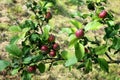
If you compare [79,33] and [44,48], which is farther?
[44,48]

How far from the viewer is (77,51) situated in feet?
7.66

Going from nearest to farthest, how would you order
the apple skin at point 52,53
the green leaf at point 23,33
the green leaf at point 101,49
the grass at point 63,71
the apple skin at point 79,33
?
1. the apple skin at point 79,33
2. the green leaf at point 101,49
3. the green leaf at point 23,33
4. the apple skin at point 52,53
5. the grass at point 63,71

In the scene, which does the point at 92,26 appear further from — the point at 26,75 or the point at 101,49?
the point at 26,75

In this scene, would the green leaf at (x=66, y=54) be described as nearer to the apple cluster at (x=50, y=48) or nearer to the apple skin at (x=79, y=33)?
the apple cluster at (x=50, y=48)

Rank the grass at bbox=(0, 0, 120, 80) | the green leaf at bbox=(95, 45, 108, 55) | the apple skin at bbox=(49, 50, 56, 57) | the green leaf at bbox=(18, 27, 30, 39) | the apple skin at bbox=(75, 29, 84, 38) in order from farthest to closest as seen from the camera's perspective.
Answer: the grass at bbox=(0, 0, 120, 80) < the apple skin at bbox=(49, 50, 56, 57) < the green leaf at bbox=(18, 27, 30, 39) < the green leaf at bbox=(95, 45, 108, 55) < the apple skin at bbox=(75, 29, 84, 38)

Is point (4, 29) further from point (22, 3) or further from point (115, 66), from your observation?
point (115, 66)

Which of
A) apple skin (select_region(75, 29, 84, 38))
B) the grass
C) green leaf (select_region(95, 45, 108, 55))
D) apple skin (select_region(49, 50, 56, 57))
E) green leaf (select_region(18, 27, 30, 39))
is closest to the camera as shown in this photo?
apple skin (select_region(75, 29, 84, 38))

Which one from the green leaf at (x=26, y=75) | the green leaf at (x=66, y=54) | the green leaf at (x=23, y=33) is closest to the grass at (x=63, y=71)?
the green leaf at (x=66, y=54)

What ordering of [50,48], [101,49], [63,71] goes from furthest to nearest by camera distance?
[63,71] → [50,48] → [101,49]

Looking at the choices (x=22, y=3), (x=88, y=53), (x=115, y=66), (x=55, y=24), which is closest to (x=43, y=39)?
(x=88, y=53)

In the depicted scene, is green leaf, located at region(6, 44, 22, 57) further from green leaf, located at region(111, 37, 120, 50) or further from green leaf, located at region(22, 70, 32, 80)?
green leaf, located at region(111, 37, 120, 50)

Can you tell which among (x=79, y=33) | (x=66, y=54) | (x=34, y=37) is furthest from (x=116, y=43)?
(x=34, y=37)

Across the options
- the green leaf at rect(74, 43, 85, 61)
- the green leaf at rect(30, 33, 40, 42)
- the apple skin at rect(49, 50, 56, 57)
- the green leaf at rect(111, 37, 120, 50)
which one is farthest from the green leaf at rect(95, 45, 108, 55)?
the green leaf at rect(30, 33, 40, 42)

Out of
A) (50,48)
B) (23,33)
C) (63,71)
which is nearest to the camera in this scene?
(23,33)
